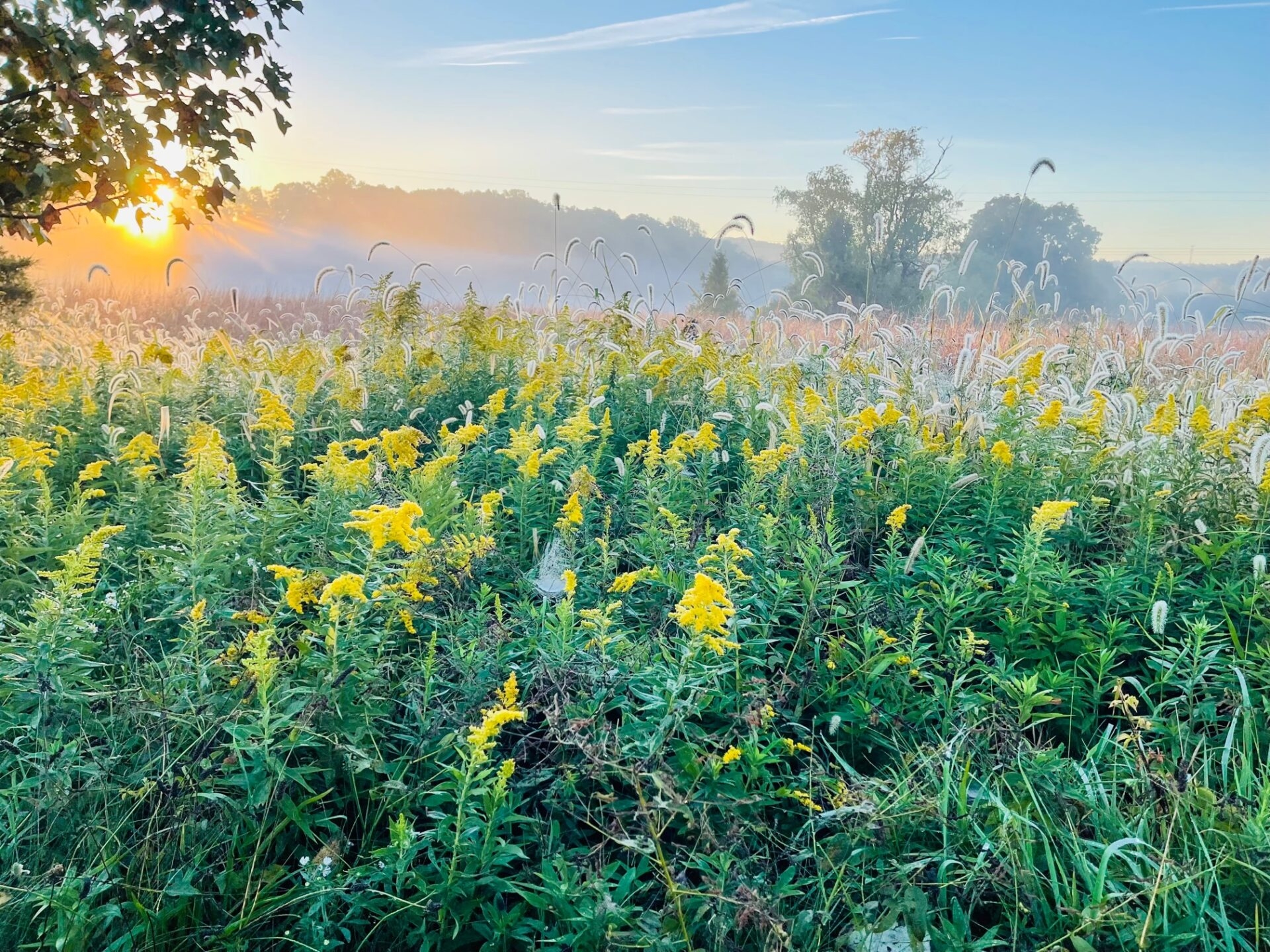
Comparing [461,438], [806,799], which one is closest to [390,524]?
[461,438]

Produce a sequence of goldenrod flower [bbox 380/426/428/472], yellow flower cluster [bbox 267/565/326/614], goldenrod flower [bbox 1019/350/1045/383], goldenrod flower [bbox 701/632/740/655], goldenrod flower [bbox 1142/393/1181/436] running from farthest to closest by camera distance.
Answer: goldenrod flower [bbox 1019/350/1045/383], goldenrod flower [bbox 1142/393/1181/436], goldenrod flower [bbox 380/426/428/472], yellow flower cluster [bbox 267/565/326/614], goldenrod flower [bbox 701/632/740/655]

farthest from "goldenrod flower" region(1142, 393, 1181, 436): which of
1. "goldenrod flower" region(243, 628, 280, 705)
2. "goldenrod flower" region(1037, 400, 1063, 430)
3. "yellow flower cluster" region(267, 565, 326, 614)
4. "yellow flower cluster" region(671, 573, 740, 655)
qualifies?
"goldenrod flower" region(243, 628, 280, 705)

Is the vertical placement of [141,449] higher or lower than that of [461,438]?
lower

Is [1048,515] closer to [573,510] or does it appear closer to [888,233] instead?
[573,510]

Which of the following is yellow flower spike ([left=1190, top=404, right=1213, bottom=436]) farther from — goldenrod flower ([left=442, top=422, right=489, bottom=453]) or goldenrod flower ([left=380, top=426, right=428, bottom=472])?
goldenrod flower ([left=380, top=426, right=428, bottom=472])

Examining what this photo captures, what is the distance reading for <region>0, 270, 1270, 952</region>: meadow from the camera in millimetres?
2193

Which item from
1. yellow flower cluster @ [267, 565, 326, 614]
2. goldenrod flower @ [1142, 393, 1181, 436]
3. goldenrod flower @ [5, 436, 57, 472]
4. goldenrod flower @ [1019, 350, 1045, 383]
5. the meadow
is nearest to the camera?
the meadow

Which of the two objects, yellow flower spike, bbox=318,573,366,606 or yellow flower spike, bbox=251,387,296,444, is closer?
yellow flower spike, bbox=318,573,366,606

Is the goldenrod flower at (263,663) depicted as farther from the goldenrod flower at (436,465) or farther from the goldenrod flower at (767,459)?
the goldenrod flower at (767,459)

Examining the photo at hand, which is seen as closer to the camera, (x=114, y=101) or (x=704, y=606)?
(x=704, y=606)

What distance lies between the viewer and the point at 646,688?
108 inches

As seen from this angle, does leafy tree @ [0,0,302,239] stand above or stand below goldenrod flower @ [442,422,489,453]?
above

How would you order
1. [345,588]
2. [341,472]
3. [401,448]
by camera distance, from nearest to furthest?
[345,588] → [341,472] → [401,448]

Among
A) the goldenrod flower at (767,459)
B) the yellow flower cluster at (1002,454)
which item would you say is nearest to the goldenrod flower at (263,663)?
the goldenrod flower at (767,459)
